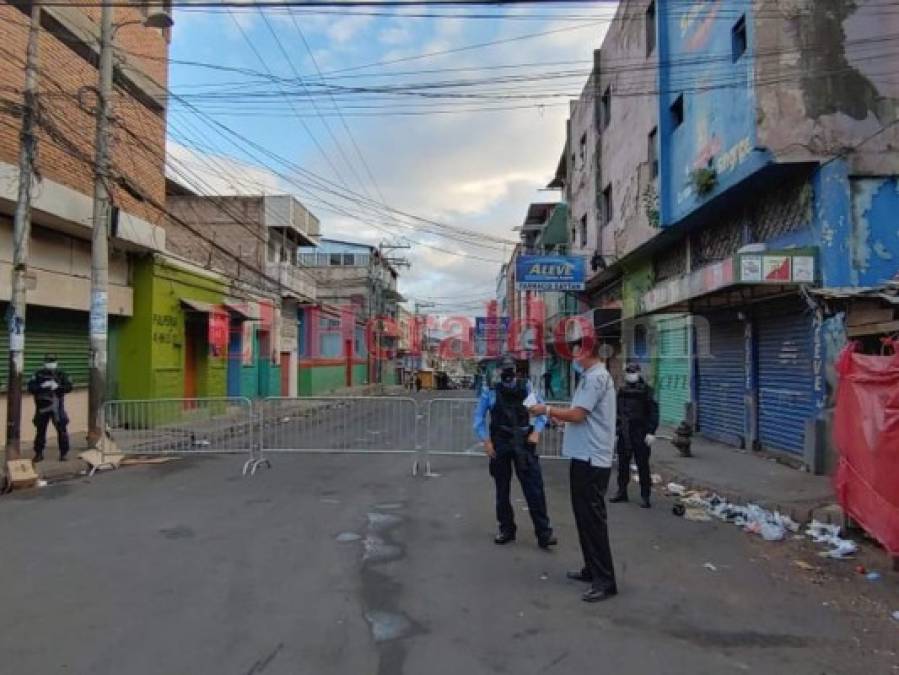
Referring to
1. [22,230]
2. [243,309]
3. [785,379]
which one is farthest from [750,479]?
[243,309]

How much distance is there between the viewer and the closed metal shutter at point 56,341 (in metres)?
16.0

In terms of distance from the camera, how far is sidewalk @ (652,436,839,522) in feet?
29.0

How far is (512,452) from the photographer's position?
23.6 ft

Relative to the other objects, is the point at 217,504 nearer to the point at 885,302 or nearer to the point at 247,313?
the point at 885,302

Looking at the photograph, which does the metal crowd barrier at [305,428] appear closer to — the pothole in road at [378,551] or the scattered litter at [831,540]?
the pothole in road at [378,551]

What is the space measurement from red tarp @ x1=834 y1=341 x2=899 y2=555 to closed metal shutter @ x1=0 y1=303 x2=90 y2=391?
14.7 m

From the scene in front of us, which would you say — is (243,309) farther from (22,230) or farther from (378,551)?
(378,551)

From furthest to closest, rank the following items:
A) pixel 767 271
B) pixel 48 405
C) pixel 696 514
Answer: pixel 48 405 → pixel 767 271 → pixel 696 514

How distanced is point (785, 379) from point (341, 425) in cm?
939

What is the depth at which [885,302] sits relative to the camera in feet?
23.3

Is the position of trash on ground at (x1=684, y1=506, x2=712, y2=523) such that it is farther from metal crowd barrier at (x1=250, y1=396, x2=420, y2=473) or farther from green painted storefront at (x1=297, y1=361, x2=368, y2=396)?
green painted storefront at (x1=297, y1=361, x2=368, y2=396)

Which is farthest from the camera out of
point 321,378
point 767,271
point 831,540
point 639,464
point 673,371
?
point 321,378

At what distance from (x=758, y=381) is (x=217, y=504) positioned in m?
10.1

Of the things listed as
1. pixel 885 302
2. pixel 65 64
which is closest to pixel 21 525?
pixel 885 302
